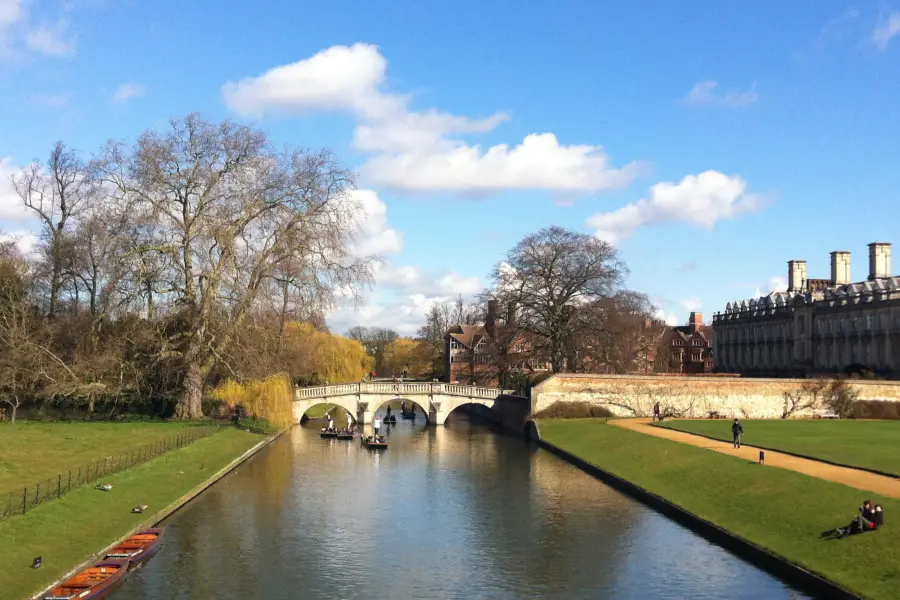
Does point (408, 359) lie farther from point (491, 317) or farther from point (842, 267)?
point (842, 267)

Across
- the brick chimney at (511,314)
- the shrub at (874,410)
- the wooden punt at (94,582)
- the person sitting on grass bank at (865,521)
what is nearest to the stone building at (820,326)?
the shrub at (874,410)

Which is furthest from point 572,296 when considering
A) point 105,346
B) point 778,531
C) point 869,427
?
point 778,531

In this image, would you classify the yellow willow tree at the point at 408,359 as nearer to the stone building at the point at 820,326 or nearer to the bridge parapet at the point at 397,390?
the stone building at the point at 820,326

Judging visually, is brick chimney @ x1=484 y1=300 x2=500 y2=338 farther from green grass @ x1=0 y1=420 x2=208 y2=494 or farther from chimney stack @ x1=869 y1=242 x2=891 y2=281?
chimney stack @ x1=869 y1=242 x2=891 y2=281

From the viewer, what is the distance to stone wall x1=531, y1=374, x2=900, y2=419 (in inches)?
2530

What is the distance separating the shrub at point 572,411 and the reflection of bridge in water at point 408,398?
1408 mm

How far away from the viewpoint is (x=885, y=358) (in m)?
82.8

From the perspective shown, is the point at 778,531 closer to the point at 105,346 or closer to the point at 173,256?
the point at 173,256

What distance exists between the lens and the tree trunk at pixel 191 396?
2133 inches

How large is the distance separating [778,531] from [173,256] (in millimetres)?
37627

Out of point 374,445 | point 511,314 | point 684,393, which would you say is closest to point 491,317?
point 511,314

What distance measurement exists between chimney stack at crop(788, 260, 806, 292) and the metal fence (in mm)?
89147

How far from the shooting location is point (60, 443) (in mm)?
42344

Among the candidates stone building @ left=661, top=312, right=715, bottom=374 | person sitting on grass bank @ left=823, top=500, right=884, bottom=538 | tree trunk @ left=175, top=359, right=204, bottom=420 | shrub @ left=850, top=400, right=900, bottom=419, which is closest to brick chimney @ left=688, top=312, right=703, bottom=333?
stone building @ left=661, top=312, right=715, bottom=374
